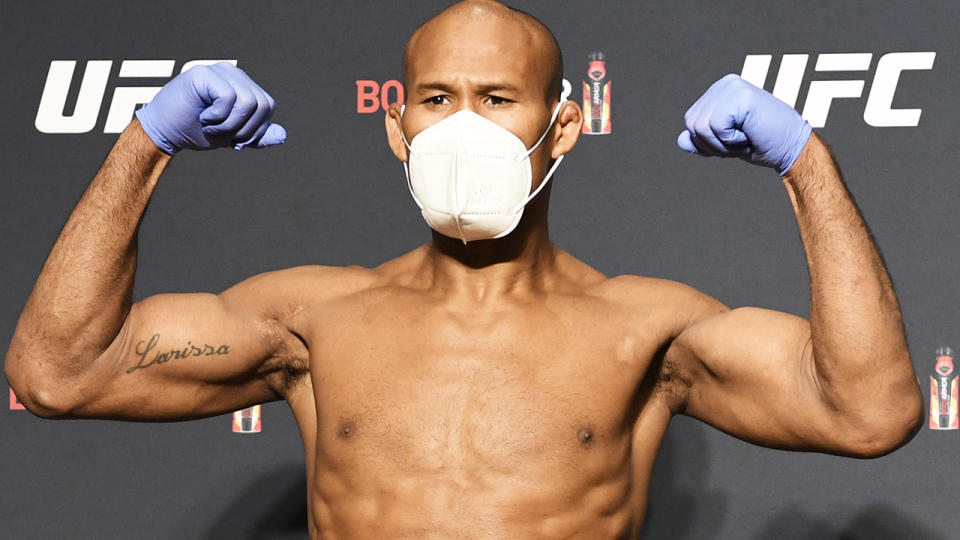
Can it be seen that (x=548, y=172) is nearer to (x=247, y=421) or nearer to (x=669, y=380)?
(x=669, y=380)

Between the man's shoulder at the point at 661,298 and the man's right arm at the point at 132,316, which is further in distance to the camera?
the man's shoulder at the point at 661,298

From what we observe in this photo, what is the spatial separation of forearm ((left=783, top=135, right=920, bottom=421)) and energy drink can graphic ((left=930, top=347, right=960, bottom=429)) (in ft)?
2.31

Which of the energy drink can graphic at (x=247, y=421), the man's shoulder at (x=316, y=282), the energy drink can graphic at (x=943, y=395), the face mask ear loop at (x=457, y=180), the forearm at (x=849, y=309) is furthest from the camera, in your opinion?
the energy drink can graphic at (x=247, y=421)

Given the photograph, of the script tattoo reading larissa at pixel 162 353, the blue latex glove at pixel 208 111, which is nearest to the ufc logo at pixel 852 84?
the blue latex glove at pixel 208 111

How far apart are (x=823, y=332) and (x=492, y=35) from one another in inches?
24.2

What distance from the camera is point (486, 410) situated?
75.8 inches

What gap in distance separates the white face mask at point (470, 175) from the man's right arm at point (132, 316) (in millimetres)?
233

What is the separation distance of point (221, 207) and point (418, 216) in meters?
0.37

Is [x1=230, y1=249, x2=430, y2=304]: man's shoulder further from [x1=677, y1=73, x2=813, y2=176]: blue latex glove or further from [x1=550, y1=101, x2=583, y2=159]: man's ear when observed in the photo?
[x1=677, y1=73, x2=813, y2=176]: blue latex glove

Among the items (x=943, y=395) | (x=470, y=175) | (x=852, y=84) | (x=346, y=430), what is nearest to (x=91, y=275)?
(x=346, y=430)

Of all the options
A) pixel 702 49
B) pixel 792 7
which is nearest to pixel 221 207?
pixel 702 49

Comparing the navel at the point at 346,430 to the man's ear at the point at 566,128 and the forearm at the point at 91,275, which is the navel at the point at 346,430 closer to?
the forearm at the point at 91,275

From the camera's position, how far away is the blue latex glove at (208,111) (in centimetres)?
187

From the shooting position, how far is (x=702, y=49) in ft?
8.18
